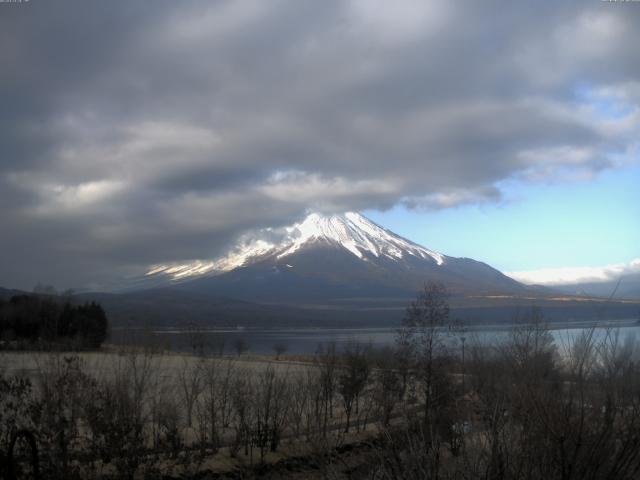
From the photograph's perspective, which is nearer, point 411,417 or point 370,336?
point 411,417

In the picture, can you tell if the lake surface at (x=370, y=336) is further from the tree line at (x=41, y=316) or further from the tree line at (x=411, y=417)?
the tree line at (x=41, y=316)

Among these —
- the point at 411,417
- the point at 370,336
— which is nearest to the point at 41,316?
the point at 370,336

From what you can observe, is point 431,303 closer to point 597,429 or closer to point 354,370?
point 354,370

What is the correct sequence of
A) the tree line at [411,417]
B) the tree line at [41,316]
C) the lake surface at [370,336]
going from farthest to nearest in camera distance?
1. the tree line at [41,316]
2. the lake surface at [370,336]
3. the tree line at [411,417]

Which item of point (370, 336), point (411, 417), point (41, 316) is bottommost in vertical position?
point (370, 336)

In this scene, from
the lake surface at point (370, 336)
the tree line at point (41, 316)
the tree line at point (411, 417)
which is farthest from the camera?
the tree line at point (41, 316)

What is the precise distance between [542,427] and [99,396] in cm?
1160

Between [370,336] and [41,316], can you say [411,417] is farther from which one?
[370,336]

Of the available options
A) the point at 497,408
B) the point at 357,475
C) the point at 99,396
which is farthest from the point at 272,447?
the point at 497,408

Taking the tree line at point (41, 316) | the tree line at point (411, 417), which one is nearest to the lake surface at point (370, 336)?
the tree line at point (411, 417)

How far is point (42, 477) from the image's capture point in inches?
464

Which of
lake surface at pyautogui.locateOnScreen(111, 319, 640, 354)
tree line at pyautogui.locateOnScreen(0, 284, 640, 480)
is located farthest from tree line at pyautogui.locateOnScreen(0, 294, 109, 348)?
tree line at pyautogui.locateOnScreen(0, 284, 640, 480)

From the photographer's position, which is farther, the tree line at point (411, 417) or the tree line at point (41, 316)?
the tree line at point (41, 316)

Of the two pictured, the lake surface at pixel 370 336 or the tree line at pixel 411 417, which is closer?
the tree line at pixel 411 417
